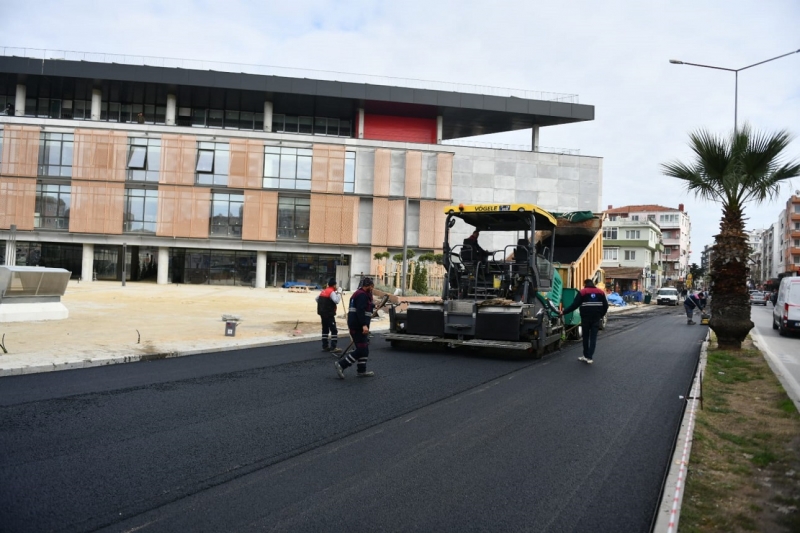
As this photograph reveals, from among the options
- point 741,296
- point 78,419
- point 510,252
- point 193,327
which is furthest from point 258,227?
point 78,419

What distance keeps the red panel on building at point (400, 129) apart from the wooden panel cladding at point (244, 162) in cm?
926

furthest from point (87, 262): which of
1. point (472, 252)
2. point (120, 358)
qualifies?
point (472, 252)

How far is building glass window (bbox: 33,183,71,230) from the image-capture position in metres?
45.8

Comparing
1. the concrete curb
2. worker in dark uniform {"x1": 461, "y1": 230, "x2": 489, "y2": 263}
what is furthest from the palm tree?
the concrete curb

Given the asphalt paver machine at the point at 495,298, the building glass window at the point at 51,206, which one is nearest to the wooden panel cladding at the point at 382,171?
the building glass window at the point at 51,206

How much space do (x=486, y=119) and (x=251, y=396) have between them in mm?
47310

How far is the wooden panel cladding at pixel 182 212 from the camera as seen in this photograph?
4666 centimetres

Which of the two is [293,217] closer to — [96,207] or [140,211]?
[140,211]

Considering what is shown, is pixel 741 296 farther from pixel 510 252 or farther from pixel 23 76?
pixel 23 76

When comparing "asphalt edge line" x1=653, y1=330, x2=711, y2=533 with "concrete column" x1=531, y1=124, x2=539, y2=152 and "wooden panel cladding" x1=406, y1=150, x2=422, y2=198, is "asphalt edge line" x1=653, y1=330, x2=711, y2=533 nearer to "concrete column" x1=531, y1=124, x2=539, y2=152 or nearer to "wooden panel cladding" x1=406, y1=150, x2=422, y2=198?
"wooden panel cladding" x1=406, y1=150, x2=422, y2=198

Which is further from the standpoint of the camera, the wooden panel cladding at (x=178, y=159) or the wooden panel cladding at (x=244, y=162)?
the wooden panel cladding at (x=244, y=162)

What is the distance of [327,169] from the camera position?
158 feet

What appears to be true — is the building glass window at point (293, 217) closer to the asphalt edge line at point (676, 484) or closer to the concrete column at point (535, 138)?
the concrete column at point (535, 138)

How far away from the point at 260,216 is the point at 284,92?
9337mm
